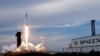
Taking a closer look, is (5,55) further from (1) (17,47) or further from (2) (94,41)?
(2) (94,41)

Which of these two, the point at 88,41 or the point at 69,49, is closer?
the point at 88,41

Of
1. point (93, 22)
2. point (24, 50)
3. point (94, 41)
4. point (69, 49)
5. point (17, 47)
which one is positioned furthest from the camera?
point (69, 49)

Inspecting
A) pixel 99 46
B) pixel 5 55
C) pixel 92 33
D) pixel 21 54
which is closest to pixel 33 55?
pixel 21 54

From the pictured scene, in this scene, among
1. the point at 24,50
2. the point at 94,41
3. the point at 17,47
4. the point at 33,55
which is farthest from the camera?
the point at 94,41

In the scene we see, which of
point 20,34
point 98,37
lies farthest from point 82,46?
point 20,34

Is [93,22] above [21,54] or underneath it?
above

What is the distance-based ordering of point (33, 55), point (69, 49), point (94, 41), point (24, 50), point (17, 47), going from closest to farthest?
1. point (33, 55)
2. point (24, 50)
3. point (17, 47)
4. point (94, 41)
5. point (69, 49)

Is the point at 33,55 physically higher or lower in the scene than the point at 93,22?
lower

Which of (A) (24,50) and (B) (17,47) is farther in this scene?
(B) (17,47)

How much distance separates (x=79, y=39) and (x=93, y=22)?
1081 centimetres

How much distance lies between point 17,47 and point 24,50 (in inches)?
323

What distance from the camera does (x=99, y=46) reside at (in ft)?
404

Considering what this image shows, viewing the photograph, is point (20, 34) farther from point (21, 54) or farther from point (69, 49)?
point (69, 49)

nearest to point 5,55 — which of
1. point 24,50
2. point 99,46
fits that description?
point 24,50
